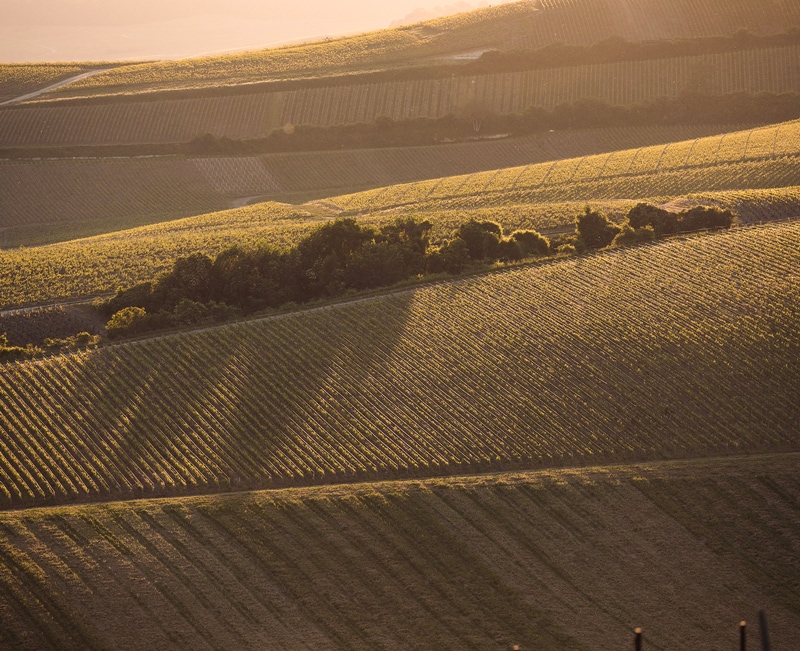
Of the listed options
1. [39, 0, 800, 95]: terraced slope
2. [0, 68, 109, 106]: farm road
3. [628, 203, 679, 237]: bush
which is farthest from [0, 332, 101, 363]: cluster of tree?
[0, 68, 109, 106]: farm road

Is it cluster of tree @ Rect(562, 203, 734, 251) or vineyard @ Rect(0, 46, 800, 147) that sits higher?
vineyard @ Rect(0, 46, 800, 147)

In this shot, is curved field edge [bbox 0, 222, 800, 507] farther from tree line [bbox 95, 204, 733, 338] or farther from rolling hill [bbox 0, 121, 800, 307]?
rolling hill [bbox 0, 121, 800, 307]

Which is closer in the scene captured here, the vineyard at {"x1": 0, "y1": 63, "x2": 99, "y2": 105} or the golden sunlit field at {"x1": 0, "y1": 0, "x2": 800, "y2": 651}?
the golden sunlit field at {"x1": 0, "y1": 0, "x2": 800, "y2": 651}

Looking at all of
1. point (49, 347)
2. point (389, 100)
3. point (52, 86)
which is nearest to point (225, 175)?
point (389, 100)

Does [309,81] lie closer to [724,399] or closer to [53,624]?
[724,399]

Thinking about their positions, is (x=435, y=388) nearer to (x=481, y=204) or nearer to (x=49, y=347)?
(x=49, y=347)

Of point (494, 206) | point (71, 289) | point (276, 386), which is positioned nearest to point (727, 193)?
point (494, 206)
